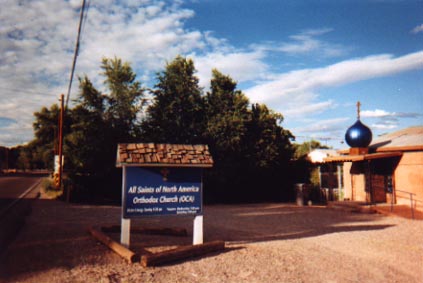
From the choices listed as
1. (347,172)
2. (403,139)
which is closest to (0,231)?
(347,172)

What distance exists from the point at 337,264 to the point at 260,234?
3588 millimetres

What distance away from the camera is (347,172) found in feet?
72.7

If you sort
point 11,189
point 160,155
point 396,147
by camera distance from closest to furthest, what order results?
point 160,155 < point 396,147 < point 11,189

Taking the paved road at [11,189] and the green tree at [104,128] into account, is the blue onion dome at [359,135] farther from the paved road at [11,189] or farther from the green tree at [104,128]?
the paved road at [11,189]

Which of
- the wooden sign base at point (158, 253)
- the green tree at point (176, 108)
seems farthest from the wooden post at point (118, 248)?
the green tree at point (176, 108)

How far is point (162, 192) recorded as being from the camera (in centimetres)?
836

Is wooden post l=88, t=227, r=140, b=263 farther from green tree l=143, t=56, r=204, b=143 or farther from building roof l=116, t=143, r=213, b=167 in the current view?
green tree l=143, t=56, r=204, b=143

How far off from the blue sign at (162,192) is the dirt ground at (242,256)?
1.00 metres

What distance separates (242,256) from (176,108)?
1587 cm

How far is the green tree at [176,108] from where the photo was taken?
21.9 meters

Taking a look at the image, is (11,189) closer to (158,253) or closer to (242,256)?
(158,253)

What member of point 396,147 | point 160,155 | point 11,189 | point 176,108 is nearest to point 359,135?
point 396,147

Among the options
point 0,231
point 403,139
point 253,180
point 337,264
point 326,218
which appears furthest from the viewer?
point 253,180

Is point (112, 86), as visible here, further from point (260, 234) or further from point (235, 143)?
point (260, 234)
